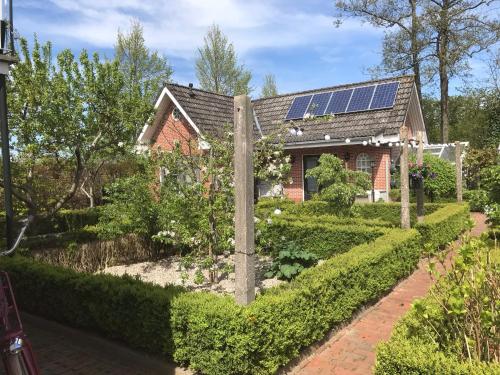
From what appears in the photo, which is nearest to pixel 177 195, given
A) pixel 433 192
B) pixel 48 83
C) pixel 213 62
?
pixel 48 83

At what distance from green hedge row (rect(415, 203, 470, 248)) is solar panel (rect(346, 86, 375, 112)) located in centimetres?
676

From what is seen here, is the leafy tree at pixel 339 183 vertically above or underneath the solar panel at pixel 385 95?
underneath

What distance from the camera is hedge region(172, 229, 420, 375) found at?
162 inches

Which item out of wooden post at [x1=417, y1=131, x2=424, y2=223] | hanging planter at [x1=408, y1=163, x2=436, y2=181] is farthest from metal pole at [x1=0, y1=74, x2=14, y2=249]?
hanging planter at [x1=408, y1=163, x2=436, y2=181]

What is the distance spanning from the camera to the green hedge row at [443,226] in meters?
8.99

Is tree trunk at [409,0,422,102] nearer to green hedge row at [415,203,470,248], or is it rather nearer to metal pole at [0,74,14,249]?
green hedge row at [415,203,470,248]

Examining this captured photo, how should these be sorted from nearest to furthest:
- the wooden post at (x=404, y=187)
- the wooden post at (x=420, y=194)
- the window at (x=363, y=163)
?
the wooden post at (x=404, y=187) → the wooden post at (x=420, y=194) → the window at (x=363, y=163)

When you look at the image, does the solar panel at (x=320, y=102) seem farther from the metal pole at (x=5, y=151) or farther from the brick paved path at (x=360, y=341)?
the metal pole at (x=5, y=151)

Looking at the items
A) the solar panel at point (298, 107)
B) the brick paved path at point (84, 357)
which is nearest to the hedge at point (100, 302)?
the brick paved path at point (84, 357)

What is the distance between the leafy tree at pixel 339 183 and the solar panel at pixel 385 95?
21.2ft

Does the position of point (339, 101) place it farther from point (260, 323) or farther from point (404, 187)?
point (260, 323)

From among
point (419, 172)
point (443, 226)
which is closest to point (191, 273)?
point (443, 226)

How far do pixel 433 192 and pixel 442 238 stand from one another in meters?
8.87

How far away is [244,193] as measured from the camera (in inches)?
168
